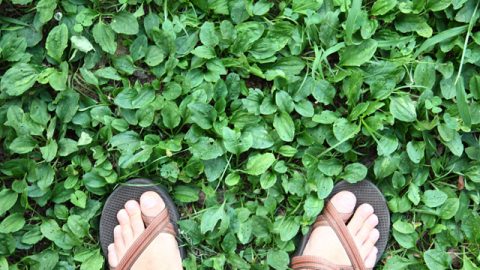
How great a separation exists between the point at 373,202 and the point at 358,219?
0.09 metres

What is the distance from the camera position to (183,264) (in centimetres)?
199

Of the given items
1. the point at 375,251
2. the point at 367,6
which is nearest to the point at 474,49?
the point at 367,6

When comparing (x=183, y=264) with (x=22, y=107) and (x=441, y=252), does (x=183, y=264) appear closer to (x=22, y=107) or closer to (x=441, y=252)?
(x=22, y=107)

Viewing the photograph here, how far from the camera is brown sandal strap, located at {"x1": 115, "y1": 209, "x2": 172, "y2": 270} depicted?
6.53ft

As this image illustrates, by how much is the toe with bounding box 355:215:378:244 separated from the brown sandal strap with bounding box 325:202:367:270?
0.04 m

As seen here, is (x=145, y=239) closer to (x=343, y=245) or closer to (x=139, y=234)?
(x=139, y=234)

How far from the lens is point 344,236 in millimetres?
2031

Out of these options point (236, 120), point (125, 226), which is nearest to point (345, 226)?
point (236, 120)

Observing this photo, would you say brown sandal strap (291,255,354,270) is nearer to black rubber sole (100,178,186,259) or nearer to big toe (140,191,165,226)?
black rubber sole (100,178,186,259)

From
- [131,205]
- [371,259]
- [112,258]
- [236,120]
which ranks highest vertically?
[236,120]

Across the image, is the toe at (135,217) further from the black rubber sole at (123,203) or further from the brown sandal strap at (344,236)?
the brown sandal strap at (344,236)

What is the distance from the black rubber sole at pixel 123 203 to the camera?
200 centimetres

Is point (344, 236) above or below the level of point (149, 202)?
below

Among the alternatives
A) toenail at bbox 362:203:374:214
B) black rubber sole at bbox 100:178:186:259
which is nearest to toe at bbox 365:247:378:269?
toenail at bbox 362:203:374:214
